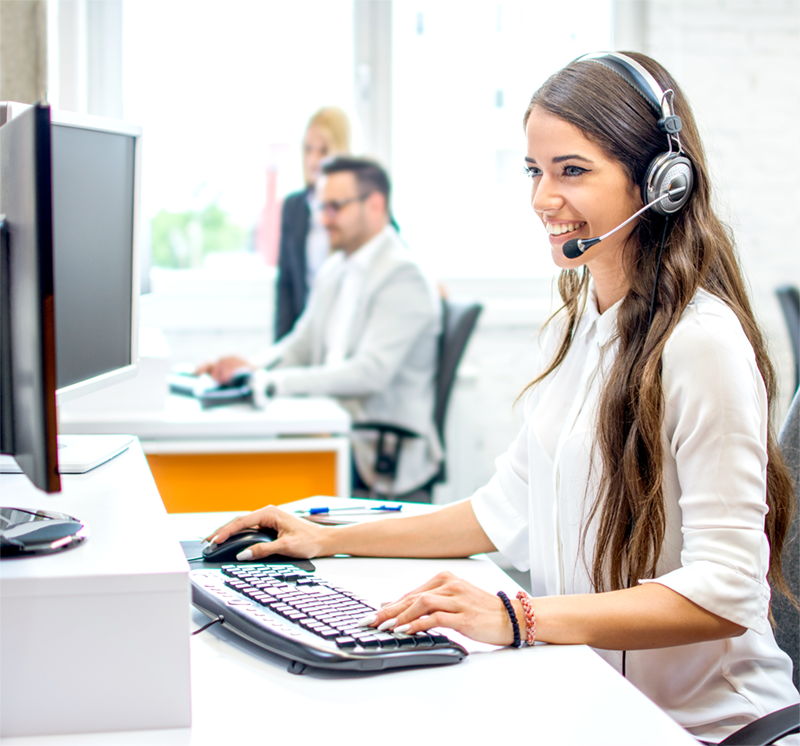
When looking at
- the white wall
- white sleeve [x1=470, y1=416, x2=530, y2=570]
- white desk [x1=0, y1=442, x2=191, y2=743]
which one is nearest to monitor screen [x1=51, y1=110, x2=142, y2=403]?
white desk [x1=0, y1=442, x2=191, y2=743]

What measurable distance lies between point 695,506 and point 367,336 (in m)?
1.88

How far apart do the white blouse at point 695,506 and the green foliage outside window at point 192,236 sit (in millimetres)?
2585

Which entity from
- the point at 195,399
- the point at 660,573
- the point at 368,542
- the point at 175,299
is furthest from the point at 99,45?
the point at 660,573

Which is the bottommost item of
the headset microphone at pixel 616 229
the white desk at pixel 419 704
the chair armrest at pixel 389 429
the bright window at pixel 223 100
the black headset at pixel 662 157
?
the chair armrest at pixel 389 429

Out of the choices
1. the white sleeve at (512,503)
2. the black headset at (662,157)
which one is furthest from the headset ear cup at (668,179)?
the white sleeve at (512,503)

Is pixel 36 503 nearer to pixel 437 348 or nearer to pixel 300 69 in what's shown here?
pixel 437 348

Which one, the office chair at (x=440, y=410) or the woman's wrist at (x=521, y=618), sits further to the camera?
the office chair at (x=440, y=410)

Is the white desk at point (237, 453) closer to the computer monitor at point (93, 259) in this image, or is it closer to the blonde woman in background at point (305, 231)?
the computer monitor at point (93, 259)

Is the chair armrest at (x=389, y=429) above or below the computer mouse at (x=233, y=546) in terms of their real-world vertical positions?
below

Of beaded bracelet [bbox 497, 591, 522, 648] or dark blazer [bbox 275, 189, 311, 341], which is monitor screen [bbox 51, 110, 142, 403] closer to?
beaded bracelet [bbox 497, 591, 522, 648]

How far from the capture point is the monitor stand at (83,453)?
1.00 m

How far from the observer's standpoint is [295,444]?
2.13 m

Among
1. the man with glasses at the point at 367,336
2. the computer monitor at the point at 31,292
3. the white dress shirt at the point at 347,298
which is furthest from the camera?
the white dress shirt at the point at 347,298

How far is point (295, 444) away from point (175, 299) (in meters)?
1.53
